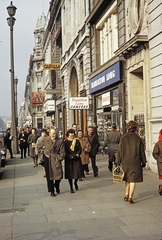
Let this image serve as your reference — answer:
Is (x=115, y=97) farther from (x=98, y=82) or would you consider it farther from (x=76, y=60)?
(x=76, y=60)

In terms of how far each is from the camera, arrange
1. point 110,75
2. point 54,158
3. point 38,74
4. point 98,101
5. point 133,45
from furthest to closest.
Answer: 1. point 38,74
2. point 98,101
3. point 110,75
4. point 133,45
5. point 54,158

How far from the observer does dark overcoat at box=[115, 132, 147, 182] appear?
8.50m

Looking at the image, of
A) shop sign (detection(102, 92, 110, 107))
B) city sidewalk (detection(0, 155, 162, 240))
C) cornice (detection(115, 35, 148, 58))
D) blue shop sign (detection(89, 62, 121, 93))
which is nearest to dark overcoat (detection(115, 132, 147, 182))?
city sidewalk (detection(0, 155, 162, 240))

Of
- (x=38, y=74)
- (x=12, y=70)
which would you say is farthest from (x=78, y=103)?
(x=38, y=74)

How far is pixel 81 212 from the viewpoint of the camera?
770 cm

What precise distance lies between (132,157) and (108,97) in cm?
1245

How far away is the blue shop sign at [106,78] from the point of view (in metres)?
18.1

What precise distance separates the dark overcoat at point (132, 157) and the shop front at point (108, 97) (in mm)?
9157

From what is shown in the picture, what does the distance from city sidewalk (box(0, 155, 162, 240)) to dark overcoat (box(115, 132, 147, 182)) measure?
0.58 m

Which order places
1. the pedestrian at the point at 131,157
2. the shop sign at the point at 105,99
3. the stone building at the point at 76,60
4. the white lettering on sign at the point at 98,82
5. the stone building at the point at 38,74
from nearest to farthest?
the pedestrian at the point at 131,157 → the shop sign at the point at 105,99 → the white lettering on sign at the point at 98,82 → the stone building at the point at 76,60 → the stone building at the point at 38,74

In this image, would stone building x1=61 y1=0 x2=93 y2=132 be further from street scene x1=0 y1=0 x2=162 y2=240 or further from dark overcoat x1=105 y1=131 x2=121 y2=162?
dark overcoat x1=105 y1=131 x2=121 y2=162

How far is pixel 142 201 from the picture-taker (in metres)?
8.63

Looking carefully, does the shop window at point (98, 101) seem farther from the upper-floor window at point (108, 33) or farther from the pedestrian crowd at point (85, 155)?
the pedestrian crowd at point (85, 155)

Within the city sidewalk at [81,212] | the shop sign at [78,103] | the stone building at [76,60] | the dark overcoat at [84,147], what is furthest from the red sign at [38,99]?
the city sidewalk at [81,212]
